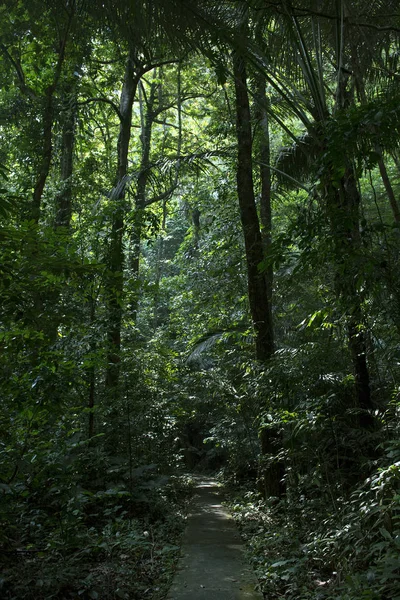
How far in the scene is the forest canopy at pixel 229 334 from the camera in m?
3.81

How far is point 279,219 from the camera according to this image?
568 inches

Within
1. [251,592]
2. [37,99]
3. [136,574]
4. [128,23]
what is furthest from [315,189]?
[37,99]

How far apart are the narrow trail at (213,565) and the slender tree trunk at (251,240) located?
260cm

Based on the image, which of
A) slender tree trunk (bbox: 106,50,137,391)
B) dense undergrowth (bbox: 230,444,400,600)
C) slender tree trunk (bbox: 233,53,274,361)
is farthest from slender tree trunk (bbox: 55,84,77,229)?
dense undergrowth (bbox: 230,444,400,600)

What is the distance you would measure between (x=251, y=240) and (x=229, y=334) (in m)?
1.76

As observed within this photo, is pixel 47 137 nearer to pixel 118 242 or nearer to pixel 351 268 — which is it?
pixel 118 242

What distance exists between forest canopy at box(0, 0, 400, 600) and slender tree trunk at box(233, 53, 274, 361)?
0.03 m

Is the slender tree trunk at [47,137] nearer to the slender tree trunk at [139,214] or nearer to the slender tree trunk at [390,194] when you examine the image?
the slender tree trunk at [139,214]

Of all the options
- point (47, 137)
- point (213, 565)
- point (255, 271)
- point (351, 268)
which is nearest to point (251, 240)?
point (255, 271)

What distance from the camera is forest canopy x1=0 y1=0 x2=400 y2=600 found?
3.81 meters

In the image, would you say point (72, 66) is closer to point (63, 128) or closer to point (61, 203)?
point (63, 128)

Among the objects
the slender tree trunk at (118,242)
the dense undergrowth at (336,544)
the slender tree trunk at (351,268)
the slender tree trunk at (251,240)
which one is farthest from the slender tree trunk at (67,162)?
the dense undergrowth at (336,544)

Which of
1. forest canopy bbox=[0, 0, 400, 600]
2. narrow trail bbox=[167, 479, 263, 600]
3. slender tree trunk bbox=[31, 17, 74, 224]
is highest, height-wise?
slender tree trunk bbox=[31, 17, 74, 224]

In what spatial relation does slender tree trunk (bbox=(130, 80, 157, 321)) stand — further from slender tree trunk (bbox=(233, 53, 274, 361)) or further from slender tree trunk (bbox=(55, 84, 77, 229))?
slender tree trunk (bbox=(233, 53, 274, 361))
